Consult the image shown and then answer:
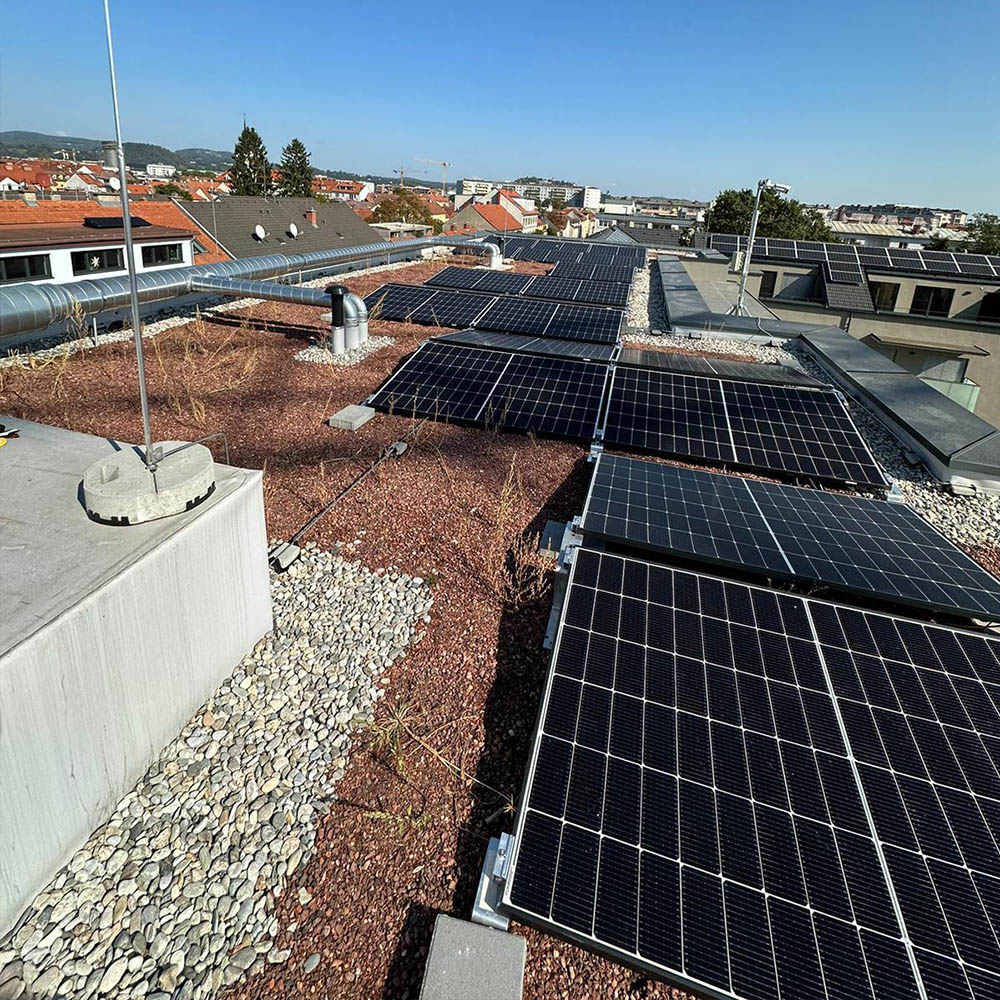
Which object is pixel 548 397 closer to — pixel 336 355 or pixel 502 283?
pixel 336 355

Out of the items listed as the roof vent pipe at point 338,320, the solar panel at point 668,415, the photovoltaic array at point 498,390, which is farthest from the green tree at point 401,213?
the solar panel at point 668,415

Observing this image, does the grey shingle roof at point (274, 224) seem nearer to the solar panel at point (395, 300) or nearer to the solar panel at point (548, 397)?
the solar panel at point (395, 300)

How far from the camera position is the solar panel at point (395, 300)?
19.4 meters

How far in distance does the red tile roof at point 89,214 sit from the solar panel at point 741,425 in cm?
2576

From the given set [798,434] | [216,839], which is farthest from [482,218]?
[216,839]

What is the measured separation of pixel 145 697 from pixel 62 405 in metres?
9.16

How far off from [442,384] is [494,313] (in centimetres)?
815

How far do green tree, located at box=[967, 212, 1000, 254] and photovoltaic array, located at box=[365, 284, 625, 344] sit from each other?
60647 mm

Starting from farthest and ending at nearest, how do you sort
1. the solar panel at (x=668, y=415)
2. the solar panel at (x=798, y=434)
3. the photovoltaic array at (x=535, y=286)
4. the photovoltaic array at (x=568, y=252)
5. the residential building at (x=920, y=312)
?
the photovoltaic array at (x=568, y=252) < the residential building at (x=920, y=312) < the photovoltaic array at (x=535, y=286) < the solar panel at (x=668, y=415) < the solar panel at (x=798, y=434)

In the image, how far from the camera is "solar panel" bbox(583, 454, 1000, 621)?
6652 millimetres

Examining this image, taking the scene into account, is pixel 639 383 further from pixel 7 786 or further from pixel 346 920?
pixel 7 786

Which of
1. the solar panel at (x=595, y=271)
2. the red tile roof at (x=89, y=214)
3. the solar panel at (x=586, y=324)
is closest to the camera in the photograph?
the solar panel at (x=586, y=324)

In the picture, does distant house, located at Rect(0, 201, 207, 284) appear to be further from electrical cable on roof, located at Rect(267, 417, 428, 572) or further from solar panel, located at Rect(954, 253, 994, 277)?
solar panel, located at Rect(954, 253, 994, 277)

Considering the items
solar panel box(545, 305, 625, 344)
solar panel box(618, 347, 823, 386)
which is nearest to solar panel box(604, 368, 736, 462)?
solar panel box(618, 347, 823, 386)
